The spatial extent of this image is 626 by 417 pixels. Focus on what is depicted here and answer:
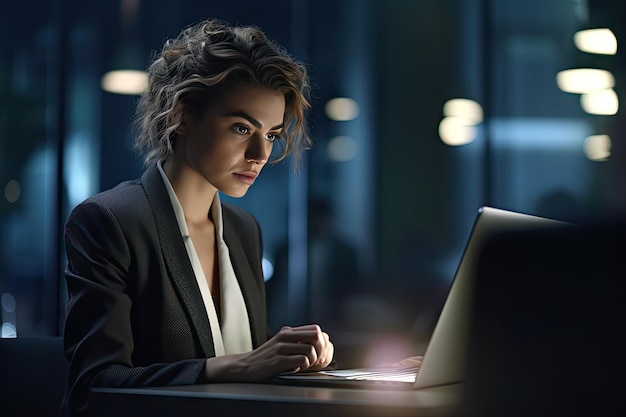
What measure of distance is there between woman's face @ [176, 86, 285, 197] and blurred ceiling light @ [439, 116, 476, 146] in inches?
135

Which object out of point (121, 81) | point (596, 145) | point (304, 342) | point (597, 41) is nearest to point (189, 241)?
point (304, 342)

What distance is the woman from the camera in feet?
4.78

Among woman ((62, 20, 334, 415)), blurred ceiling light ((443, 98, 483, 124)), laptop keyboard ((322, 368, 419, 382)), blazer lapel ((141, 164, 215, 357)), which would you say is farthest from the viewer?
blurred ceiling light ((443, 98, 483, 124))

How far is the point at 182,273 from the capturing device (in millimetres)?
1703

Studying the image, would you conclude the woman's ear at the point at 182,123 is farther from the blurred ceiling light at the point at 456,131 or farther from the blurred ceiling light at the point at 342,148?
the blurred ceiling light at the point at 342,148

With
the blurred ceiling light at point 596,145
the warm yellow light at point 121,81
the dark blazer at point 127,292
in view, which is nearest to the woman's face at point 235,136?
the dark blazer at point 127,292

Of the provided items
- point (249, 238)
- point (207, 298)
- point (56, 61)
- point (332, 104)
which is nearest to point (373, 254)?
point (332, 104)

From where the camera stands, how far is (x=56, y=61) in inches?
227

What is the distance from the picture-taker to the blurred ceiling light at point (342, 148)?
5516mm

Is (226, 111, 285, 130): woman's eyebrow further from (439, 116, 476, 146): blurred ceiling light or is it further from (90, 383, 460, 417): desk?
(439, 116, 476, 146): blurred ceiling light

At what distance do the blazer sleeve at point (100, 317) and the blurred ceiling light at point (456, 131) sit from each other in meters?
3.75

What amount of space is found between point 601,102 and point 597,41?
0.34 meters

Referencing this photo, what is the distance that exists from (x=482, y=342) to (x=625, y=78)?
438cm

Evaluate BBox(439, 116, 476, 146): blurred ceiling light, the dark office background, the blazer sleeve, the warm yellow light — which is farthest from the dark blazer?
the warm yellow light
